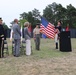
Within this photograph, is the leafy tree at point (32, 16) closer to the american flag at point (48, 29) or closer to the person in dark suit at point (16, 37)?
the american flag at point (48, 29)

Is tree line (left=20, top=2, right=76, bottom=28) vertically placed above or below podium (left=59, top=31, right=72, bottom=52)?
above

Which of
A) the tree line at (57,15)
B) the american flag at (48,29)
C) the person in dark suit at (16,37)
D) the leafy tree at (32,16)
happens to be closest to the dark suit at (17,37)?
the person in dark suit at (16,37)

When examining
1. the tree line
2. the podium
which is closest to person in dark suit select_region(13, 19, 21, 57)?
the podium

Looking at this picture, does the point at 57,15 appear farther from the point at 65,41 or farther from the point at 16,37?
the point at 16,37

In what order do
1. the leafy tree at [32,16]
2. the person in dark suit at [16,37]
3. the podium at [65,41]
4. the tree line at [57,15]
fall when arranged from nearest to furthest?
1. the person in dark suit at [16,37]
2. the podium at [65,41]
3. the tree line at [57,15]
4. the leafy tree at [32,16]

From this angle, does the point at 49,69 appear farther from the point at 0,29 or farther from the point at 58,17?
the point at 58,17

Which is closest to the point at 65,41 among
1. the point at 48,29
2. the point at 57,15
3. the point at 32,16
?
the point at 48,29

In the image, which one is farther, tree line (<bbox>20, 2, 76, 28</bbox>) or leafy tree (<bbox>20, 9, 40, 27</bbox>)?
leafy tree (<bbox>20, 9, 40, 27</bbox>)

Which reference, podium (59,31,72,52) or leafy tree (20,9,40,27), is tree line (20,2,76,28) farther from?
podium (59,31,72,52)

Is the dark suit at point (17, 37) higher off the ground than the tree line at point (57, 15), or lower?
lower

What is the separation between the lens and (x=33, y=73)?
37.3 ft

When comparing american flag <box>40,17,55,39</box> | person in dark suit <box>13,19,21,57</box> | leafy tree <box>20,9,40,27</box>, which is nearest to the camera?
person in dark suit <box>13,19,21,57</box>

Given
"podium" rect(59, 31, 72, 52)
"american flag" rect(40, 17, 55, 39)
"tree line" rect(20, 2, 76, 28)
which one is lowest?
"podium" rect(59, 31, 72, 52)

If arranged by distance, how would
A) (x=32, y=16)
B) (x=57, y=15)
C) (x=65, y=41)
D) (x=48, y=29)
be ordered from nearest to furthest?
(x=65, y=41) < (x=48, y=29) < (x=57, y=15) < (x=32, y=16)
